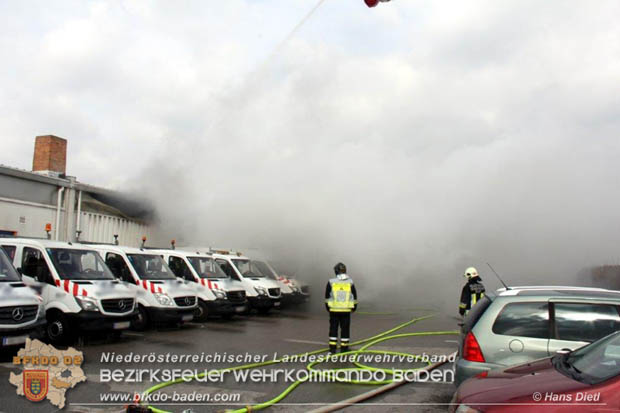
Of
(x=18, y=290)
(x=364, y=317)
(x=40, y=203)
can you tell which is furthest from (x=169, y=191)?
(x=18, y=290)

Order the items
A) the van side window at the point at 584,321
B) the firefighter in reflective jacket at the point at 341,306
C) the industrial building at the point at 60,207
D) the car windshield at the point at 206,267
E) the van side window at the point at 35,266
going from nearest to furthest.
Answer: the van side window at the point at 584,321
the firefighter in reflective jacket at the point at 341,306
the van side window at the point at 35,266
the car windshield at the point at 206,267
the industrial building at the point at 60,207

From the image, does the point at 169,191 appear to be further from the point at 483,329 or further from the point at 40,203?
the point at 483,329

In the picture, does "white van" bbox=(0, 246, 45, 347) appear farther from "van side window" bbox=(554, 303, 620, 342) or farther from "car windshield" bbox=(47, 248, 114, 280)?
"van side window" bbox=(554, 303, 620, 342)

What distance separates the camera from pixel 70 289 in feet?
30.6

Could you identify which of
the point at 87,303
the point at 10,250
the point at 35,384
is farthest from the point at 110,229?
the point at 35,384

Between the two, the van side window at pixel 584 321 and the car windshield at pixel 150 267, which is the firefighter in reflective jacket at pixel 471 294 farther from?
the car windshield at pixel 150 267

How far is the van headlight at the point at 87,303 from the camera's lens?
921 cm

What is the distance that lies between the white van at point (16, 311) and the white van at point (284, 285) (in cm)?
985

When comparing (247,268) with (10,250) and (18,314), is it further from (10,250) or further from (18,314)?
(18,314)

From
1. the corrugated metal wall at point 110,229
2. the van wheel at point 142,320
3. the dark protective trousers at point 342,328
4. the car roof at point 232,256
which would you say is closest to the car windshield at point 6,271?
the van wheel at point 142,320

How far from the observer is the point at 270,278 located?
18094 millimetres

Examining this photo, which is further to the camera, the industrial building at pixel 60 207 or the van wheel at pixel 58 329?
the industrial building at pixel 60 207

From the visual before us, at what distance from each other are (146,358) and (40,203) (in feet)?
32.8


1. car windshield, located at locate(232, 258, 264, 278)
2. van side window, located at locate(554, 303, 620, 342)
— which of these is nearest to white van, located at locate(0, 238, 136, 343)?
car windshield, located at locate(232, 258, 264, 278)
